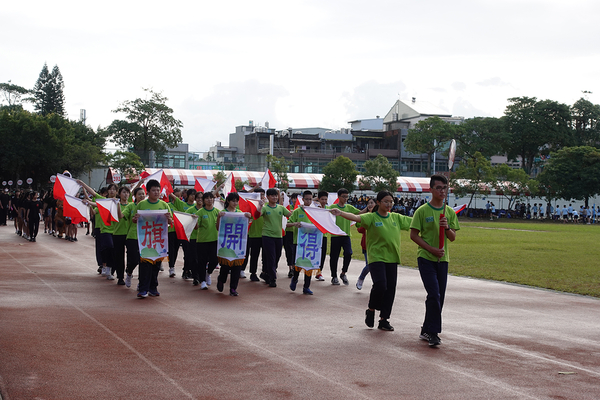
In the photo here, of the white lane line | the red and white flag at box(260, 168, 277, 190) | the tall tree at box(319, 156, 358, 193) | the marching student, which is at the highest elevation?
the tall tree at box(319, 156, 358, 193)

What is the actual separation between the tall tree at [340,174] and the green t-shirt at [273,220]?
50542mm

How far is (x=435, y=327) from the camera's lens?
762cm

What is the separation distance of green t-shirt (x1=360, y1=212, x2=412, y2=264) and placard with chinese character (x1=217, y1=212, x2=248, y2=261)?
323 centimetres

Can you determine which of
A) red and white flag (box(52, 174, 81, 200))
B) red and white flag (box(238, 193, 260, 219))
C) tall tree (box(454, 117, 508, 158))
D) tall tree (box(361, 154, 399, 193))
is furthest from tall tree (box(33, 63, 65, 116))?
red and white flag (box(238, 193, 260, 219))

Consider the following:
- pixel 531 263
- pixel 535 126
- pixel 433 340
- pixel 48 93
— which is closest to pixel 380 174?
pixel 535 126

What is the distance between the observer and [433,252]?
7695 millimetres

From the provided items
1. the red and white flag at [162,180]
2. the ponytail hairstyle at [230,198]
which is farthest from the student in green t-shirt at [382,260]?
the red and white flag at [162,180]

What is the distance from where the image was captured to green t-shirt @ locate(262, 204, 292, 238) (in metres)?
12.6

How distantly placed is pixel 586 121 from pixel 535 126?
27.0 feet

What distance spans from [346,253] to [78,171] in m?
52.1

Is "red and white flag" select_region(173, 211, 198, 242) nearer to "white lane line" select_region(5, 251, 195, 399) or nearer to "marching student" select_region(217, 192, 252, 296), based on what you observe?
"marching student" select_region(217, 192, 252, 296)

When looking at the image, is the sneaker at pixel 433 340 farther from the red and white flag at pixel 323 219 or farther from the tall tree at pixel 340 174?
the tall tree at pixel 340 174

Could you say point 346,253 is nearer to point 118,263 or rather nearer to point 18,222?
point 118,263

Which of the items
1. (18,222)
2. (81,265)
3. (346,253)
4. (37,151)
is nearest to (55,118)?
(37,151)
